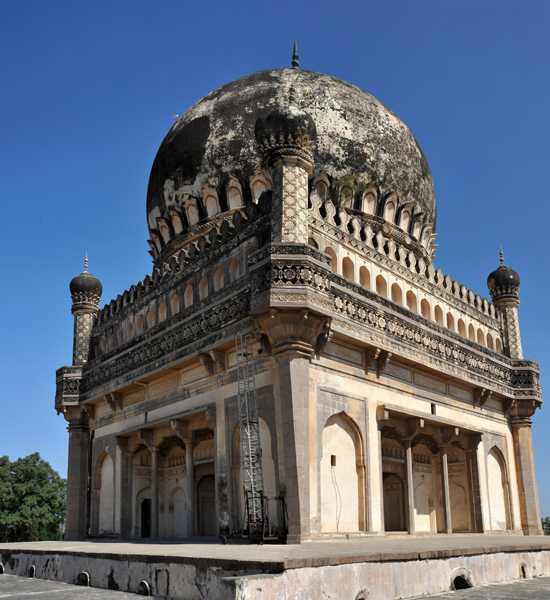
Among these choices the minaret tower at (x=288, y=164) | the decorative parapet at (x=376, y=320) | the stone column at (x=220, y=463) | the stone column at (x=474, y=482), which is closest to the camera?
the decorative parapet at (x=376, y=320)

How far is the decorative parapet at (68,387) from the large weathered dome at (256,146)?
5.11 m

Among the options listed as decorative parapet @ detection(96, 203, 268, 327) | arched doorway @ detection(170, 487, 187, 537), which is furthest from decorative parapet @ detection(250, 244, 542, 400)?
arched doorway @ detection(170, 487, 187, 537)

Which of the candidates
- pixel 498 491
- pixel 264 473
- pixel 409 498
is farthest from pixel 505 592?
pixel 498 491

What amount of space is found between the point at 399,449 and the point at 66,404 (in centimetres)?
1002

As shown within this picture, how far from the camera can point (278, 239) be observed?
13305 millimetres

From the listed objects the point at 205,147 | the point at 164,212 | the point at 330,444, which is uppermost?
the point at 205,147

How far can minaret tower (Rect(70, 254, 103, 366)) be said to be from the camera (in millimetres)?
21312

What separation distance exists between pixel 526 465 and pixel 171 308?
11323 mm

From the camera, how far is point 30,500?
1502 inches

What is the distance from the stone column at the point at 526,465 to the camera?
1962 cm

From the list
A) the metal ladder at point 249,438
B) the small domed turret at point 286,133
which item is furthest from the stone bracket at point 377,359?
the small domed turret at point 286,133

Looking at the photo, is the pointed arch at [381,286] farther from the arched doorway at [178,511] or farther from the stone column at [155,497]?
the arched doorway at [178,511]

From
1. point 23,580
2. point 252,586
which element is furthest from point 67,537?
point 252,586

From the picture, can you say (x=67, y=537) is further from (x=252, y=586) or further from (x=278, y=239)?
(x=252, y=586)
